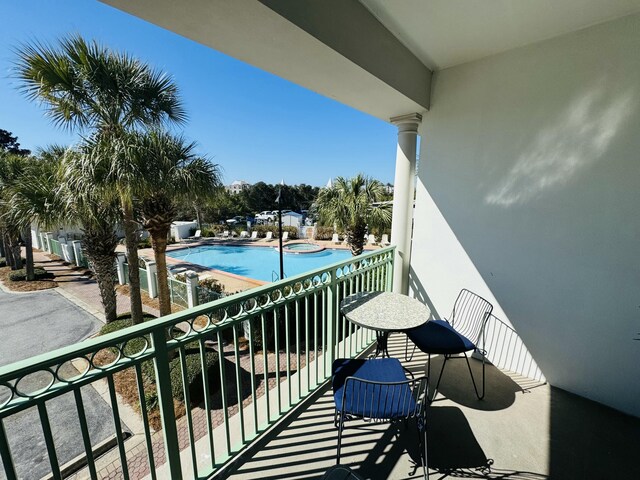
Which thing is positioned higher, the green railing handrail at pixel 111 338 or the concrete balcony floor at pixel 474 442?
the green railing handrail at pixel 111 338

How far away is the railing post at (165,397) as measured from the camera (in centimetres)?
121

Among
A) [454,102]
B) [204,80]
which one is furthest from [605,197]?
[204,80]

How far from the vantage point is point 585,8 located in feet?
6.23

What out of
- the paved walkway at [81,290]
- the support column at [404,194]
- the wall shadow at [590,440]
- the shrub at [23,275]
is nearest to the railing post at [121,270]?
the paved walkway at [81,290]

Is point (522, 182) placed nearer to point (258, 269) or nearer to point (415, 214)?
point (415, 214)

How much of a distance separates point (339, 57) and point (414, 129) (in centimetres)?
167

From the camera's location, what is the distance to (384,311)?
2.19 meters

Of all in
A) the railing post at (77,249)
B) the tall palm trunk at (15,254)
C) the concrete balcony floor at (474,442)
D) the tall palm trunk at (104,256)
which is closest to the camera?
the concrete balcony floor at (474,442)

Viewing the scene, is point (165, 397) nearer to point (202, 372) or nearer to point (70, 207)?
point (202, 372)

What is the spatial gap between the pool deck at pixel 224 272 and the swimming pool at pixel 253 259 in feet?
2.45

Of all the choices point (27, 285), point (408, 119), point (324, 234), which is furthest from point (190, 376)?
point (324, 234)

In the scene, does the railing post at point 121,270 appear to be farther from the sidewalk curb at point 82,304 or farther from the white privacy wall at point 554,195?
the white privacy wall at point 554,195

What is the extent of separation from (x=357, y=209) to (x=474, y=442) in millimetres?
5602

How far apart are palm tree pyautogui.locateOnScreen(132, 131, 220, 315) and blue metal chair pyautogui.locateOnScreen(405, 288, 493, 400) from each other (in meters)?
4.39
